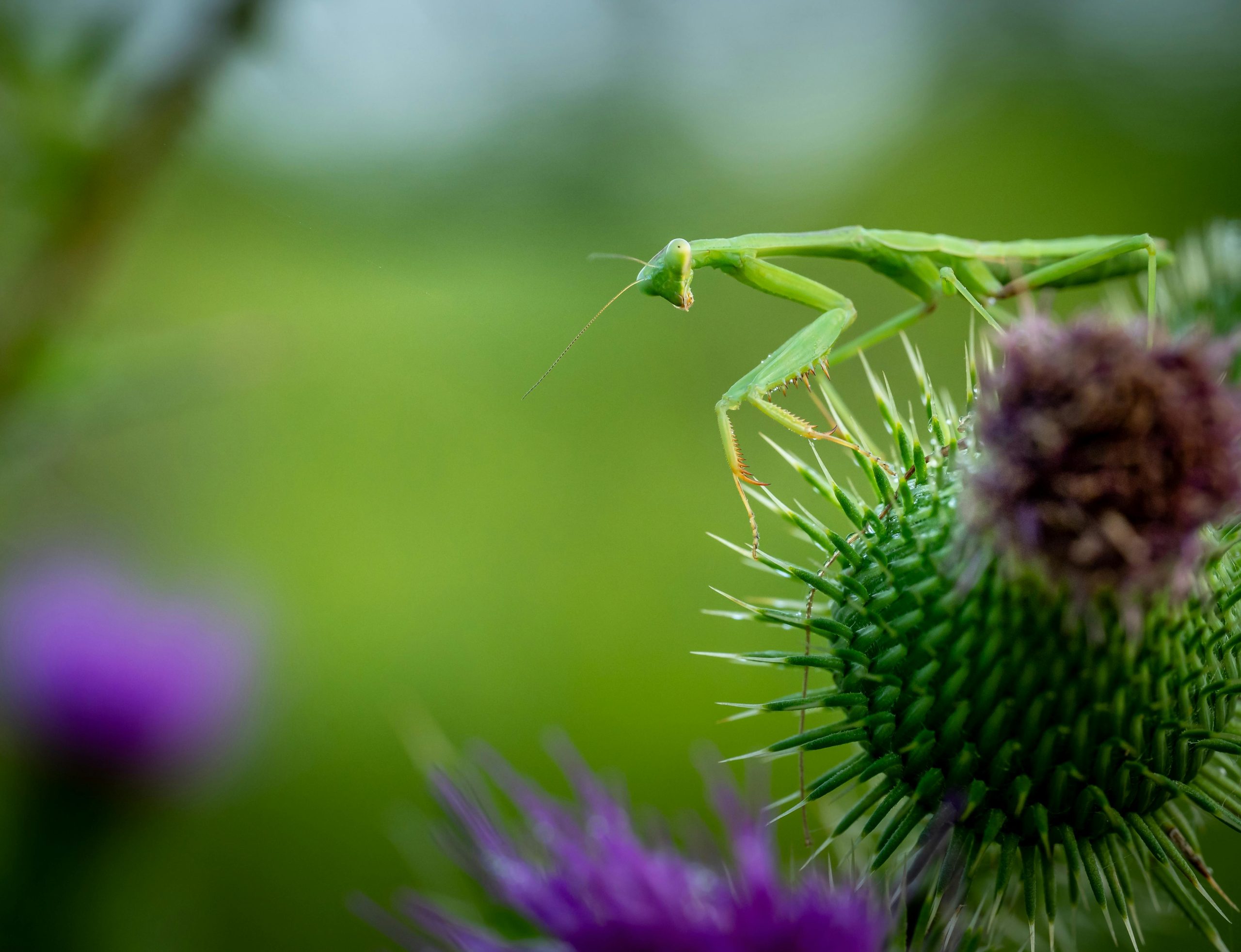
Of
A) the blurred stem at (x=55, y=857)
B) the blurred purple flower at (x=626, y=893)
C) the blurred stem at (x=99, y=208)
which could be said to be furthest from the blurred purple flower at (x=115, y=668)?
the blurred purple flower at (x=626, y=893)

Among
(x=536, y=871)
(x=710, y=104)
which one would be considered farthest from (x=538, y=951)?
(x=710, y=104)

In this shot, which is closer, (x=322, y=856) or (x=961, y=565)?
(x=961, y=565)

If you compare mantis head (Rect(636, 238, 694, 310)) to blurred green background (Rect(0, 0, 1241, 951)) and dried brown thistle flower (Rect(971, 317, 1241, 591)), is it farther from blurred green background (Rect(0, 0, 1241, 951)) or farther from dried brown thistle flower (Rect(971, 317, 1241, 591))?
dried brown thistle flower (Rect(971, 317, 1241, 591))

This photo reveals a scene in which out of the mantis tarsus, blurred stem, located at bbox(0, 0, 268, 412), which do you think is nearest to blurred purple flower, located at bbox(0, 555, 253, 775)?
blurred stem, located at bbox(0, 0, 268, 412)

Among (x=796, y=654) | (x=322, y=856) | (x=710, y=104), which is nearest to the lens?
(x=796, y=654)

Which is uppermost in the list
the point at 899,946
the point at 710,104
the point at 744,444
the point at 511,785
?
the point at 710,104

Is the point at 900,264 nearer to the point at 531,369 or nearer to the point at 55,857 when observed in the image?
the point at 55,857

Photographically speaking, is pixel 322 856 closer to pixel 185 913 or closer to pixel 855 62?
pixel 185 913
